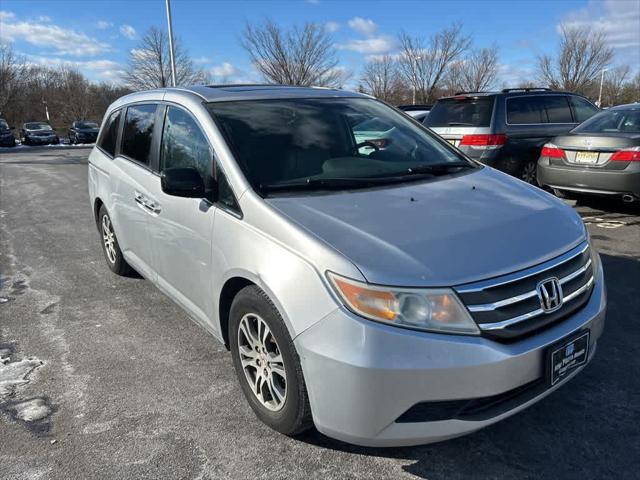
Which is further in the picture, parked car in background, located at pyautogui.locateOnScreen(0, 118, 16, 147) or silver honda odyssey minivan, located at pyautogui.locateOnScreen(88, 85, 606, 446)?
parked car in background, located at pyautogui.locateOnScreen(0, 118, 16, 147)

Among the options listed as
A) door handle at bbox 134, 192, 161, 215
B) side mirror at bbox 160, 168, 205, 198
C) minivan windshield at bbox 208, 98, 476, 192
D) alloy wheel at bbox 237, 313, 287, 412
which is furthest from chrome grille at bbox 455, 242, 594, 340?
door handle at bbox 134, 192, 161, 215

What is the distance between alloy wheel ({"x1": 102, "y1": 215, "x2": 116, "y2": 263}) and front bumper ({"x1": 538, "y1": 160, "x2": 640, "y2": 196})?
584 centimetres

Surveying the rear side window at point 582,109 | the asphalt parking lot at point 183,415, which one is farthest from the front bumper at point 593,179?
the rear side window at point 582,109

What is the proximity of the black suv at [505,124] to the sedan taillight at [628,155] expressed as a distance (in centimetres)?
184

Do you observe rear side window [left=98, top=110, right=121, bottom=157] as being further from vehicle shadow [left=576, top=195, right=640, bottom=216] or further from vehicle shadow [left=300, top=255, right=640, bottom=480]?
vehicle shadow [left=576, top=195, right=640, bottom=216]

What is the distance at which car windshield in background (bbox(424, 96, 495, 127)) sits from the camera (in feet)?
27.1

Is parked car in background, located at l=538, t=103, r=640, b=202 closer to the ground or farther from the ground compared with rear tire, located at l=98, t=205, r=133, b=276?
farther from the ground

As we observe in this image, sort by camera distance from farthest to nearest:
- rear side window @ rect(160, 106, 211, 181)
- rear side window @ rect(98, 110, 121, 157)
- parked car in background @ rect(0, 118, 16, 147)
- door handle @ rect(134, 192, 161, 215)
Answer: parked car in background @ rect(0, 118, 16, 147) → rear side window @ rect(98, 110, 121, 157) → door handle @ rect(134, 192, 161, 215) → rear side window @ rect(160, 106, 211, 181)

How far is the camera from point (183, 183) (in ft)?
9.33

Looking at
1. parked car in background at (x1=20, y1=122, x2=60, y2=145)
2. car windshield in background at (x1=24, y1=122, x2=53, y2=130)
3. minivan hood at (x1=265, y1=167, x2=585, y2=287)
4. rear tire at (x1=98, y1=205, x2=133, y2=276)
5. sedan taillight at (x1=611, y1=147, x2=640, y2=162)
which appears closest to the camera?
minivan hood at (x1=265, y1=167, x2=585, y2=287)

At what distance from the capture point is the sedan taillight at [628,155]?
21.1 feet

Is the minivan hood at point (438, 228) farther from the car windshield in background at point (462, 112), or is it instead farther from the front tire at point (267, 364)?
the car windshield in background at point (462, 112)

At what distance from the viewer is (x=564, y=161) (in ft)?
23.6

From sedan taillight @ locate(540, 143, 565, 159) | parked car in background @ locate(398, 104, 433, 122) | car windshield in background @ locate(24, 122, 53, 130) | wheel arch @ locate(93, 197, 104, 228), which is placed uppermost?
car windshield in background @ locate(24, 122, 53, 130)
